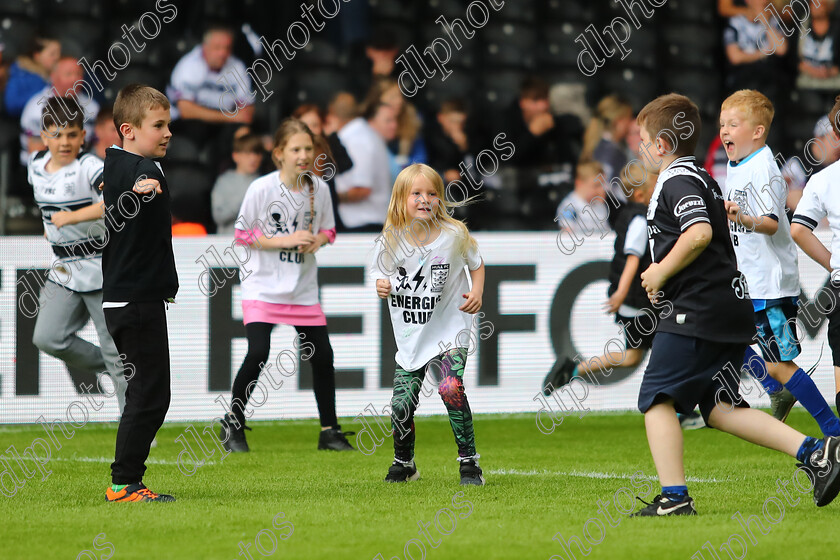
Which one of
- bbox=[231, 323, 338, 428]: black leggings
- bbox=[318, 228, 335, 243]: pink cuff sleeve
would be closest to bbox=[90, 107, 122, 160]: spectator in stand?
bbox=[318, 228, 335, 243]: pink cuff sleeve

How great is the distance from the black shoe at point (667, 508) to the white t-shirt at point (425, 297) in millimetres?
1526

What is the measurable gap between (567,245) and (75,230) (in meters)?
3.91

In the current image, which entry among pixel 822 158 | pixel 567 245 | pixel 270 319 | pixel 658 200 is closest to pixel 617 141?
pixel 822 158

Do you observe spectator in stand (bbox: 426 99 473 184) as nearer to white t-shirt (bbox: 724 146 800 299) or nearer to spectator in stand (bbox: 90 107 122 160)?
spectator in stand (bbox: 90 107 122 160)

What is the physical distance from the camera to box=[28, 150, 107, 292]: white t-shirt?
281 inches

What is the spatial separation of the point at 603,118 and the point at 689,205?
7.87 metres

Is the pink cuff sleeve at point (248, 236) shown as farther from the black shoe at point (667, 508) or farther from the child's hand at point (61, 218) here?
the black shoe at point (667, 508)

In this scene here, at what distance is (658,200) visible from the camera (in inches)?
183

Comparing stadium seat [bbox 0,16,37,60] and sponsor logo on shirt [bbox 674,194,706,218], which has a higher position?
stadium seat [bbox 0,16,37,60]

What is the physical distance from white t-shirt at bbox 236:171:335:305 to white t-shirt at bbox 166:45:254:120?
3897 millimetres

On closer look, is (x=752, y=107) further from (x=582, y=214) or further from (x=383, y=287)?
(x=582, y=214)

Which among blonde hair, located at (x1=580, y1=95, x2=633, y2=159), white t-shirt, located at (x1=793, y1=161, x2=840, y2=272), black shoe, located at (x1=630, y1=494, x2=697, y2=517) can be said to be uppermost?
blonde hair, located at (x1=580, y1=95, x2=633, y2=159)

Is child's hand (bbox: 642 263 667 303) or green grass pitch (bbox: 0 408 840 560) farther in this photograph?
child's hand (bbox: 642 263 667 303)

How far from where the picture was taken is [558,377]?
8.80 m
